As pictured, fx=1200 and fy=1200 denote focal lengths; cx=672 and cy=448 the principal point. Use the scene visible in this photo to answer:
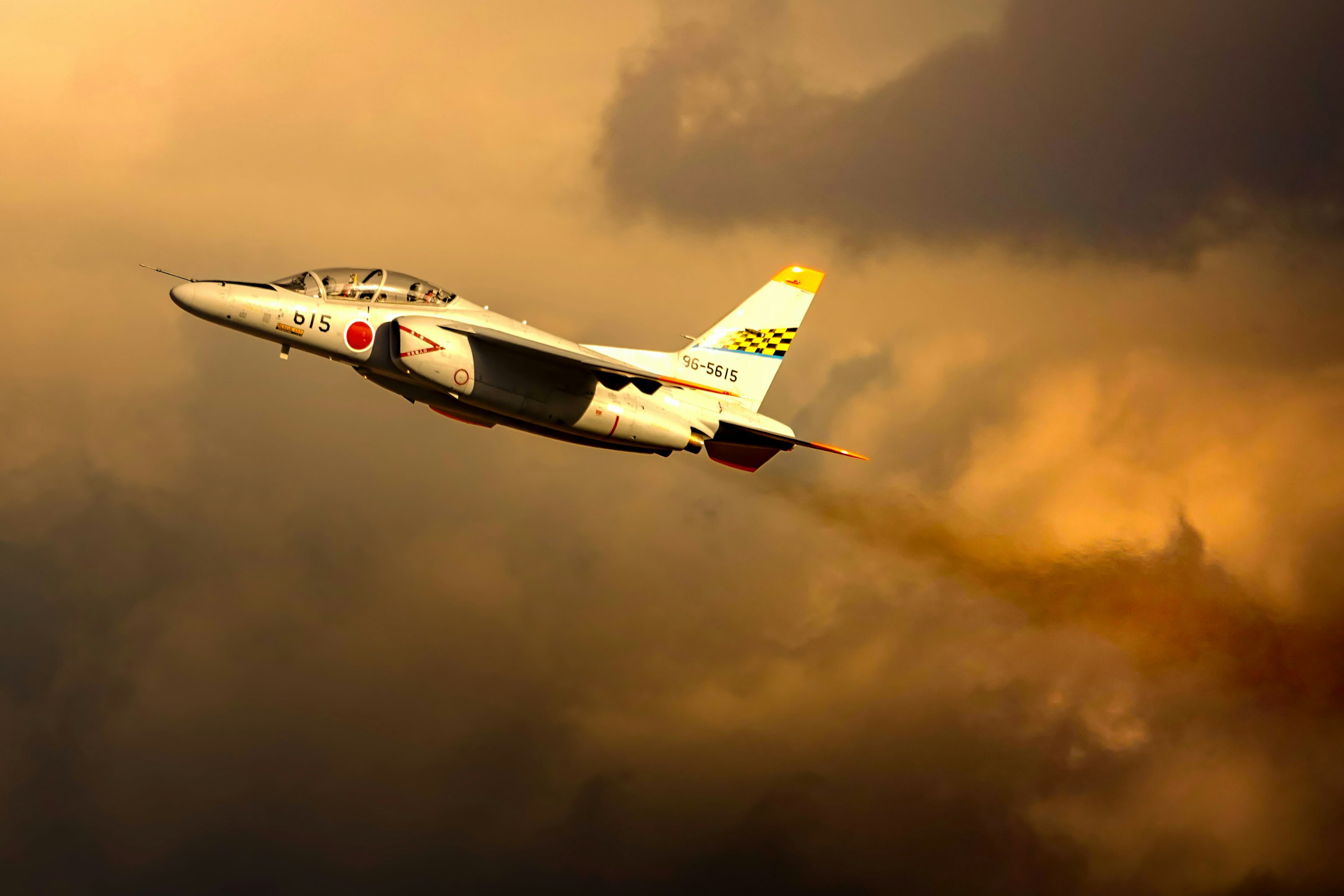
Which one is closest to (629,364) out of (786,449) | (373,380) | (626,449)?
(626,449)

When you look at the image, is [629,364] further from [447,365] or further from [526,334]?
[447,365]

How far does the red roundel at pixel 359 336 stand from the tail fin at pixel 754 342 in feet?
29.5

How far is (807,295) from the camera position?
115 feet

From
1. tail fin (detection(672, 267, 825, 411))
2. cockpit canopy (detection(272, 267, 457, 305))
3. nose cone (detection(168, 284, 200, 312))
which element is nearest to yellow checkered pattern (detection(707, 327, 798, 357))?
tail fin (detection(672, 267, 825, 411))

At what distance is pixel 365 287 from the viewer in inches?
1127

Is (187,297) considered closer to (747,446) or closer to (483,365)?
(483,365)

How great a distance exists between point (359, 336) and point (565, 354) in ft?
15.9

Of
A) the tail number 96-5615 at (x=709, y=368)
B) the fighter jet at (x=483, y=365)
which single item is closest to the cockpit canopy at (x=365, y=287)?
the fighter jet at (x=483, y=365)

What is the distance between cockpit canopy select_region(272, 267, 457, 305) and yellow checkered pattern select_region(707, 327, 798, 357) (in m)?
8.62

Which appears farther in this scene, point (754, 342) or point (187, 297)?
point (754, 342)

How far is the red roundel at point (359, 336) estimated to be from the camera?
28.2 m

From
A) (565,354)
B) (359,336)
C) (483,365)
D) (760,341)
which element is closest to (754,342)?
(760,341)

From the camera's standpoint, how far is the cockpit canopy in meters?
28.3

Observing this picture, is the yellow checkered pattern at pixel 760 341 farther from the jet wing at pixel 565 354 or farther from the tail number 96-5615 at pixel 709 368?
the jet wing at pixel 565 354
